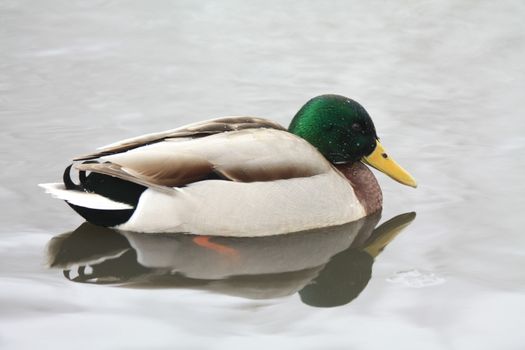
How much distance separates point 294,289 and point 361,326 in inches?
21.3

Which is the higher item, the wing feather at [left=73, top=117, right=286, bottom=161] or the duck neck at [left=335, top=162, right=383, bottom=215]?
the wing feather at [left=73, top=117, right=286, bottom=161]

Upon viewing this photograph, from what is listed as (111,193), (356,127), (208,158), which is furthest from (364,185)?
(111,193)

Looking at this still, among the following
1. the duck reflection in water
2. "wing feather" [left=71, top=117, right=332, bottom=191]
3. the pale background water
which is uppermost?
"wing feather" [left=71, top=117, right=332, bottom=191]

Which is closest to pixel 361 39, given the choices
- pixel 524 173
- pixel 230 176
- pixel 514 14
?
pixel 514 14

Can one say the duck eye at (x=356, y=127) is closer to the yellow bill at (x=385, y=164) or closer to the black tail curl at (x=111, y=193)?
the yellow bill at (x=385, y=164)

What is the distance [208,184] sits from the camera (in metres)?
5.57

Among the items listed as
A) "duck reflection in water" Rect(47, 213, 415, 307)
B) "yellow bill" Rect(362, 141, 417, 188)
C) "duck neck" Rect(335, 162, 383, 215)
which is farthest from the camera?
"yellow bill" Rect(362, 141, 417, 188)

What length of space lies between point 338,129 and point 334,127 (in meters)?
0.03

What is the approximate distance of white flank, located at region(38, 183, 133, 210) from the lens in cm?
553

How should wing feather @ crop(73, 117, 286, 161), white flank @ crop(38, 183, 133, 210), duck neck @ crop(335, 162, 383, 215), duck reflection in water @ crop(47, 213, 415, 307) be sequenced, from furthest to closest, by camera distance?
duck neck @ crop(335, 162, 383, 215) < wing feather @ crop(73, 117, 286, 161) < white flank @ crop(38, 183, 133, 210) < duck reflection in water @ crop(47, 213, 415, 307)

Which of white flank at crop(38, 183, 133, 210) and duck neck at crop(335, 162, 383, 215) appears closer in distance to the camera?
white flank at crop(38, 183, 133, 210)

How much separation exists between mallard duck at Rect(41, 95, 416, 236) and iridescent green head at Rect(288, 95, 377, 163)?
256 millimetres

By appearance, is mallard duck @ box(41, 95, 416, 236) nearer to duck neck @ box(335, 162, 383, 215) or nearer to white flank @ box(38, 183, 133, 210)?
white flank @ box(38, 183, 133, 210)

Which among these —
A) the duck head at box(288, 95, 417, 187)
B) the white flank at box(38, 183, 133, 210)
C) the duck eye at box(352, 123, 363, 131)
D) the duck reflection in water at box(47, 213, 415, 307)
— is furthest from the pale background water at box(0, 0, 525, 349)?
the duck eye at box(352, 123, 363, 131)
